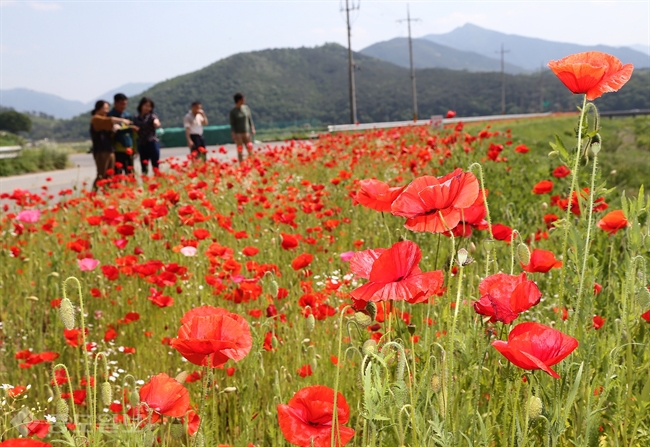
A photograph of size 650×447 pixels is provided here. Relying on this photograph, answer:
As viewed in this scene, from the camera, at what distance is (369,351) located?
94 cm

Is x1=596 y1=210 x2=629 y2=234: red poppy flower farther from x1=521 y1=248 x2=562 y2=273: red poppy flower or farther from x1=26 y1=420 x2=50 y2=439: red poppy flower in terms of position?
x1=26 y1=420 x2=50 y2=439: red poppy flower

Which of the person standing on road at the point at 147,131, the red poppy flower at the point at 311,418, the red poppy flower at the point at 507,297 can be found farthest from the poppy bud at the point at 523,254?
the person standing on road at the point at 147,131

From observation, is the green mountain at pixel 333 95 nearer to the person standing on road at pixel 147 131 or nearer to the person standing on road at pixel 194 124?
the person standing on road at pixel 194 124

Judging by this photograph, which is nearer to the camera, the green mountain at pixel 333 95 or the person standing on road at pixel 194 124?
the person standing on road at pixel 194 124

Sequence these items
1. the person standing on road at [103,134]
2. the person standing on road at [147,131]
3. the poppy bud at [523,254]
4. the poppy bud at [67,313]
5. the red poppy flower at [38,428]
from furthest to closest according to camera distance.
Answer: the person standing on road at [147,131]
the person standing on road at [103,134]
the red poppy flower at [38,428]
the poppy bud at [523,254]
the poppy bud at [67,313]

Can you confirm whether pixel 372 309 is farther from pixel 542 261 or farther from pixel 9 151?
pixel 9 151

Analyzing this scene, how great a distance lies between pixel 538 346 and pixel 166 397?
672 millimetres

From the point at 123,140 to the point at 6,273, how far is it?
4.63 metres

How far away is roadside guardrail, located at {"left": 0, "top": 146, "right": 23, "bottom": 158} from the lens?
1729 cm

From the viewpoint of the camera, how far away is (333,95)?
11644cm

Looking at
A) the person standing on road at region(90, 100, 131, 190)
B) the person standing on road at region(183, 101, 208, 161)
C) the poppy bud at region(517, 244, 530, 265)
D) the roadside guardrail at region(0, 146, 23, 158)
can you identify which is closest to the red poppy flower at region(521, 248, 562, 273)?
the poppy bud at region(517, 244, 530, 265)

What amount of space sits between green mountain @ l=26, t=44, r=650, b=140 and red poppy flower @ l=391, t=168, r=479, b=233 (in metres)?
94.8

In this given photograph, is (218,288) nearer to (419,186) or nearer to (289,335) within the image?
(289,335)

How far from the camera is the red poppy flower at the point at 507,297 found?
1.09 meters
